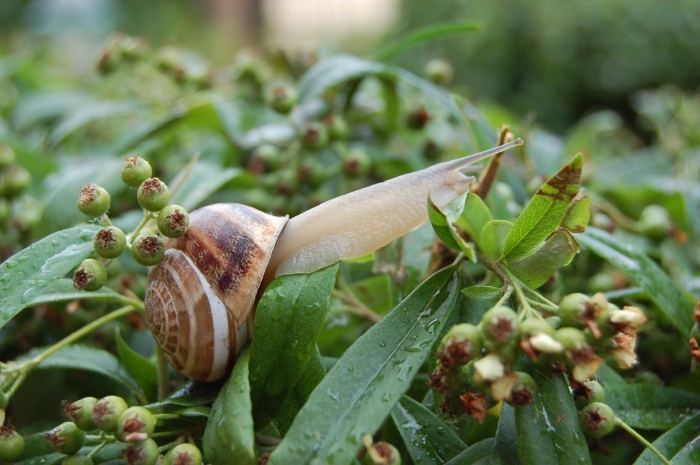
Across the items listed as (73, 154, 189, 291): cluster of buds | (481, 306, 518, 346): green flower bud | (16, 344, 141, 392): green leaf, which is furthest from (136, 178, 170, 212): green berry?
(481, 306, 518, 346): green flower bud

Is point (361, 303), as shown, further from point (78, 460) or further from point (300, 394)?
point (78, 460)

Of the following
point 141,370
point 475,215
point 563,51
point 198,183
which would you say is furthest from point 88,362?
point 563,51

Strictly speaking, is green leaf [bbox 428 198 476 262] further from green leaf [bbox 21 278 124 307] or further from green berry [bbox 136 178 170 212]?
green leaf [bbox 21 278 124 307]

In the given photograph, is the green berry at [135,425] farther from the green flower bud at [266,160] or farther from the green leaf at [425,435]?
the green flower bud at [266,160]

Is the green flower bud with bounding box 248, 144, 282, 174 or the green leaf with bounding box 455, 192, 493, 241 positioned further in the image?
the green flower bud with bounding box 248, 144, 282, 174

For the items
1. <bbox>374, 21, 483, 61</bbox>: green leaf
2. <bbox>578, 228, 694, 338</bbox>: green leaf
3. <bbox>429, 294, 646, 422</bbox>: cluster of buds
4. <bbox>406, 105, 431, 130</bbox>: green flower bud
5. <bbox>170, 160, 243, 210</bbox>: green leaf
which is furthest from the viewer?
<bbox>406, 105, 431, 130</bbox>: green flower bud

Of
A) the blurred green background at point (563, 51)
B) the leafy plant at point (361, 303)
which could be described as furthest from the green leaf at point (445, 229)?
the blurred green background at point (563, 51)

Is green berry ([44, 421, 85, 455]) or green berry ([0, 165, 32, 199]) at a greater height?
green berry ([0, 165, 32, 199])
